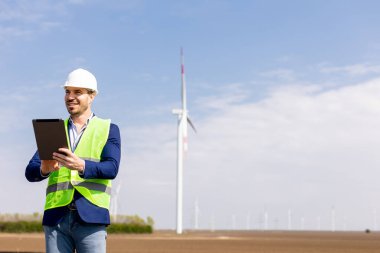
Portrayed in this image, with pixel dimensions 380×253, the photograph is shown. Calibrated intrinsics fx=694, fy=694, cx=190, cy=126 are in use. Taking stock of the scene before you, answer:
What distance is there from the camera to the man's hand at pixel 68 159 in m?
4.90

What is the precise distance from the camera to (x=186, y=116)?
2749 inches

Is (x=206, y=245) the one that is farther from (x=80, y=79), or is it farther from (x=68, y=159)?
(x=68, y=159)

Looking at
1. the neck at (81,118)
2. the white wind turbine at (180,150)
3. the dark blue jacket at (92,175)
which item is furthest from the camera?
the white wind turbine at (180,150)

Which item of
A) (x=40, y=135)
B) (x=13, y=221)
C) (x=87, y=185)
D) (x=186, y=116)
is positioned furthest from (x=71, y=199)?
(x=186, y=116)

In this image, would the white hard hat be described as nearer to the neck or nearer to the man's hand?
the neck

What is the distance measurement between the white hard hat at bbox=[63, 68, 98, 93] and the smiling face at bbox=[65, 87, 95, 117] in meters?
0.04

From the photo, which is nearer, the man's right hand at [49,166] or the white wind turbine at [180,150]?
the man's right hand at [49,166]

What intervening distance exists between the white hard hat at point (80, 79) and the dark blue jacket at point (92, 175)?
0.41m

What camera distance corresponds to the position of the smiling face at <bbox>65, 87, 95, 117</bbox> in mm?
5223

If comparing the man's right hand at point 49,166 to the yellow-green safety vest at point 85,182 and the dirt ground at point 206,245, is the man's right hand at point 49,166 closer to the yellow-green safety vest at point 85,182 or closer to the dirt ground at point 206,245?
the yellow-green safety vest at point 85,182

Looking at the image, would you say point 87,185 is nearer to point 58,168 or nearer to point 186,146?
point 58,168

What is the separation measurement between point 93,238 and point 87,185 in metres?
0.39

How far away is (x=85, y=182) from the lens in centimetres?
514

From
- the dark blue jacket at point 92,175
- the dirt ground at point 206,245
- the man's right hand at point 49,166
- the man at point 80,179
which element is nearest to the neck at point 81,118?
the man at point 80,179
